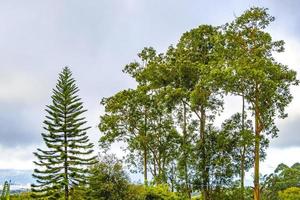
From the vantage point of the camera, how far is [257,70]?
1052 inches

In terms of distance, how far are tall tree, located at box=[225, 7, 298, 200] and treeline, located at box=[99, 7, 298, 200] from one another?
6cm

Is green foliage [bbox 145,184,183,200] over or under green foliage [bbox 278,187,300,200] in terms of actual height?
over

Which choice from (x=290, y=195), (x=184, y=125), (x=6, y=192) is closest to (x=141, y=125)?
(x=184, y=125)

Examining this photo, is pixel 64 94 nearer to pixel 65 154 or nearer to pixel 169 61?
pixel 65 154

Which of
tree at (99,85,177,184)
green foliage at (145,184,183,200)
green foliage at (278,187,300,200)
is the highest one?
tree at (99,85,177,184)

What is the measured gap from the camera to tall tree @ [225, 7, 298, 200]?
2728 cm

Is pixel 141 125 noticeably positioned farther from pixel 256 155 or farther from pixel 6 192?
pixel 6 192

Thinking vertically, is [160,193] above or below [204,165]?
below

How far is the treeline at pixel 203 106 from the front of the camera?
28.1 metres

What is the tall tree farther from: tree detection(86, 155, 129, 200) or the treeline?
tree detection(86, 155, 129, 200)

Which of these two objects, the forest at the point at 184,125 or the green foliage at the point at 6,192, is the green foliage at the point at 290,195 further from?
the green foliage at the point at 6,192

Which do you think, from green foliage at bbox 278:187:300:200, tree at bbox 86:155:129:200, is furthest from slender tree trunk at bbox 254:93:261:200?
green foliage at bbox 278:187:300:200

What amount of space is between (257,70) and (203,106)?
23.7ft

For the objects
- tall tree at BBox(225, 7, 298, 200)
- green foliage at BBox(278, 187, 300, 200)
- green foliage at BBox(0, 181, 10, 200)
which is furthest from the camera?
green foliage at BBox(278, 187, 300, 200)
